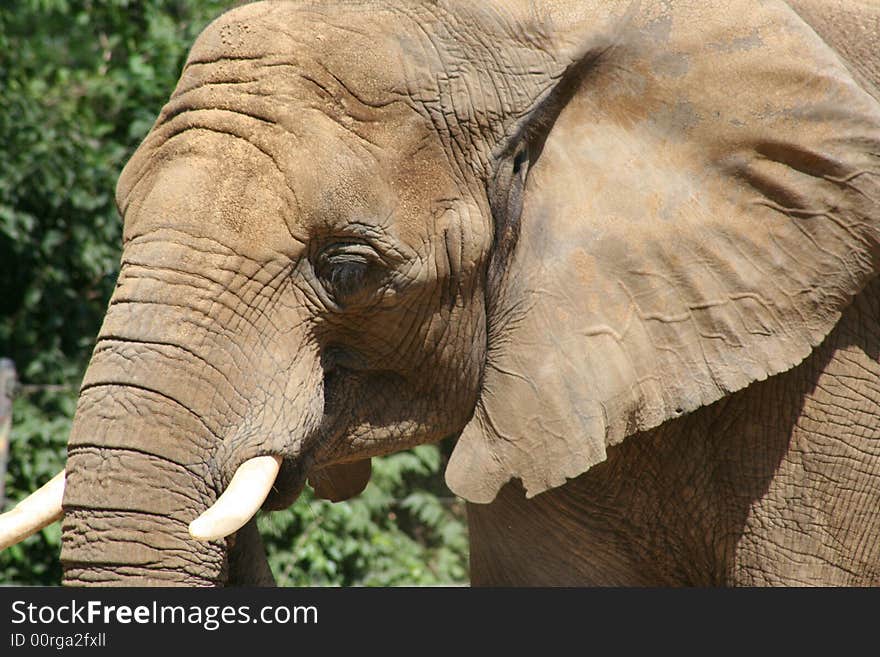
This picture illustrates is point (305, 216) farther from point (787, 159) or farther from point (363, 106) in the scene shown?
point (787, 159)

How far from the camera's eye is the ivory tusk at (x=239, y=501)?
2178 mm

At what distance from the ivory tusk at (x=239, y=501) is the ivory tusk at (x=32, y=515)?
12.0 inches

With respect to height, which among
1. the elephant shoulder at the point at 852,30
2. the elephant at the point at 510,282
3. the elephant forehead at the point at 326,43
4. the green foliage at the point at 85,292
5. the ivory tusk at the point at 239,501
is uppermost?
the green foliage at the point at 85,292

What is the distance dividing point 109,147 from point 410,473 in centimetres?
198

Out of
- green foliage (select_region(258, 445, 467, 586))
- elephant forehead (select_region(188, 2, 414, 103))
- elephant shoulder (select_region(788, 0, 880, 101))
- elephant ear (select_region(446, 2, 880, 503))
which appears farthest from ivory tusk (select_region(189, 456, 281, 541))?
green foliage (select_region(258, 445, 467, 586))

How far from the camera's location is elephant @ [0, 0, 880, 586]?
2309 mm

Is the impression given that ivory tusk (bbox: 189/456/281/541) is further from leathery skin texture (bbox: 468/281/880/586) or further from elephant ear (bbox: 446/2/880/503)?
leathery skin texture (bbox: 468/281/880/586)

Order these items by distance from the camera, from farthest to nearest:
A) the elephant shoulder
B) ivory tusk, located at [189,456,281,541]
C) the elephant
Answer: the elephant shoulder → the elephant → ivory tusk, located at [189,456,281,541]

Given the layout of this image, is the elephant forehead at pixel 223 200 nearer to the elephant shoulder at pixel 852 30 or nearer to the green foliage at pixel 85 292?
the elephant shoulder at pixel 852 30

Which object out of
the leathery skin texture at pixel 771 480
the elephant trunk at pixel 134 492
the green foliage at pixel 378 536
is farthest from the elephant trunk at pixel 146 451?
the green foliage at pixel 378 536

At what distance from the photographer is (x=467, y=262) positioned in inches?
100

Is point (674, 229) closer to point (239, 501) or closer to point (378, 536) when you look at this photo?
point (239, 501)

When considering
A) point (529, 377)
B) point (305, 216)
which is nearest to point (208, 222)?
point (305, 216)

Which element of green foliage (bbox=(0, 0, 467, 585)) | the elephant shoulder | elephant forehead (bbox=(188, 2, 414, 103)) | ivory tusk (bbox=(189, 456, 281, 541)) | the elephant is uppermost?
green foliage (bbox=(0, 0, 467, 585))
